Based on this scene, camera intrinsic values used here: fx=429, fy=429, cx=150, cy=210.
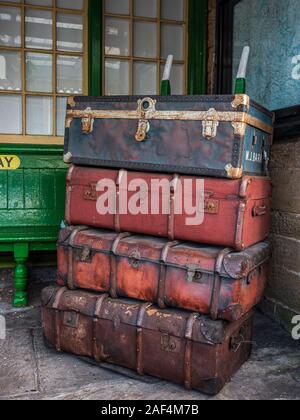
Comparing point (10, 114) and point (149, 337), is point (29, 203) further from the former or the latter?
point (149, 337)

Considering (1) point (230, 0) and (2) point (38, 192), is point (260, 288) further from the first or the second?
(1) point (230, 0)

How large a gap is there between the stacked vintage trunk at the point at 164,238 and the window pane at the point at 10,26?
6.19 feet

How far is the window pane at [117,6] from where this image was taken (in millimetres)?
4199

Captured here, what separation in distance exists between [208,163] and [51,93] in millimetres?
2488

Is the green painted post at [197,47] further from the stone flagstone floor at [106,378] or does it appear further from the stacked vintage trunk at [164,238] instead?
the stone flagstone floor at [106,378]

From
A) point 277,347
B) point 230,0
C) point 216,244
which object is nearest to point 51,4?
point 230,0

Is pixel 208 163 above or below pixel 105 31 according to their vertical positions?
below

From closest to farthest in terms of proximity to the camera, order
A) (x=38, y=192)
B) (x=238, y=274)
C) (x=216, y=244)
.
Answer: (x=238, y=274)
(x=216, y=244)
(x=38, y=192)

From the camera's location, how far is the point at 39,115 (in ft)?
13.9

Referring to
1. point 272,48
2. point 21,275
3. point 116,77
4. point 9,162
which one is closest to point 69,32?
point 116,77

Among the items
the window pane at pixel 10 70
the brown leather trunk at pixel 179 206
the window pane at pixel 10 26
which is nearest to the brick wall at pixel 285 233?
the brown leather trunk at pixel 179 206

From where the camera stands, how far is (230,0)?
3922mm

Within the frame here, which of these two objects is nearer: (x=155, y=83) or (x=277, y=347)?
(x=277, y=347)

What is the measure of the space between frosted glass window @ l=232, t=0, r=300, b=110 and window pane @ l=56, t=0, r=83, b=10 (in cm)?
152
